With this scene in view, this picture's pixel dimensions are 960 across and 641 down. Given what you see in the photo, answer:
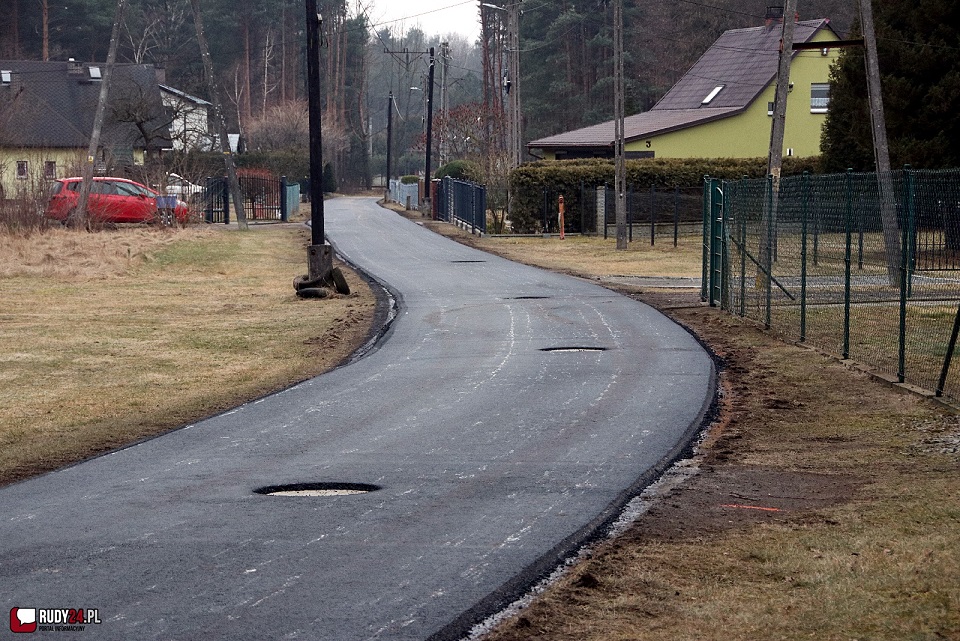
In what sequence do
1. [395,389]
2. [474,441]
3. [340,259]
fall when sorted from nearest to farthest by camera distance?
1. [474,441]
2. [395,389]
3. [340,259]

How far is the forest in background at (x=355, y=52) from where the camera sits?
249ft

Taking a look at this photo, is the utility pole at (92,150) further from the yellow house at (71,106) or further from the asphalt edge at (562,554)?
the asphalt edge at (562,554)

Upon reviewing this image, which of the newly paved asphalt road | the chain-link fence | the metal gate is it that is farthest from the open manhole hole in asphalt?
the metal gate

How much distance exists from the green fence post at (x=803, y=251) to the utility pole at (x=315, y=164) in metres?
10.2

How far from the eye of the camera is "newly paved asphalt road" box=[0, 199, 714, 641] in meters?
6.20

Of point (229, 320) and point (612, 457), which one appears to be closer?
point (612, 457)

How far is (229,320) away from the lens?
20172 mm

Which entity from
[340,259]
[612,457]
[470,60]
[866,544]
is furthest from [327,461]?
[470,60]

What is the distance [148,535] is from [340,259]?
87.0 ft

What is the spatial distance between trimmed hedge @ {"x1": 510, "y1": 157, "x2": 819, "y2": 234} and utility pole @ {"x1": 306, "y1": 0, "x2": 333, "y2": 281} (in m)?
19.5

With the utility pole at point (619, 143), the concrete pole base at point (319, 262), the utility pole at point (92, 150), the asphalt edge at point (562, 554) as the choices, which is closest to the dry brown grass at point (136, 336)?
the concrete pole base at point (319, 262)

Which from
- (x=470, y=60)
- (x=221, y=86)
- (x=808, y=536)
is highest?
(x=470, y=60)

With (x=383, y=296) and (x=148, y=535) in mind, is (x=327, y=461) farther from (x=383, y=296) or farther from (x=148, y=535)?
(x=383, y=296)

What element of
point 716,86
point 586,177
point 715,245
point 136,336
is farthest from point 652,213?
point 136,336
